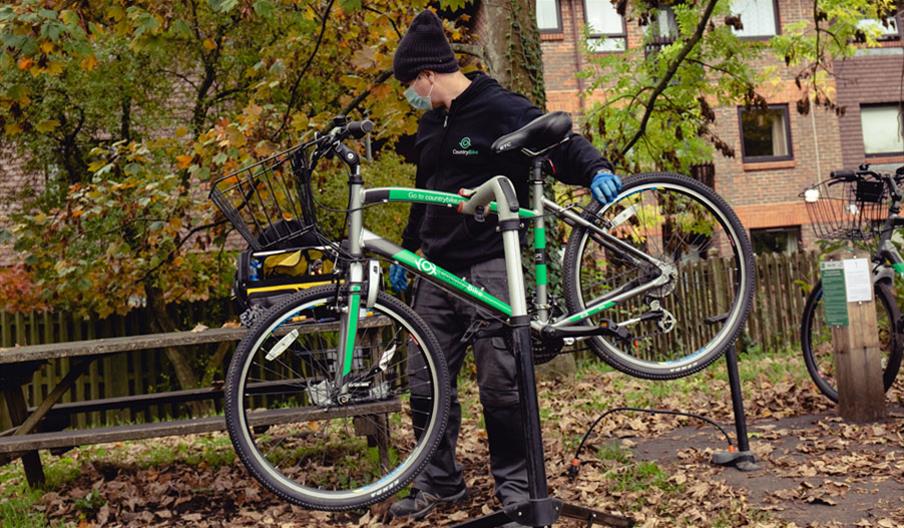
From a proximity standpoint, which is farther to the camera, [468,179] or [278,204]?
[468,179]

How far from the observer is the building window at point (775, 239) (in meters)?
22.4

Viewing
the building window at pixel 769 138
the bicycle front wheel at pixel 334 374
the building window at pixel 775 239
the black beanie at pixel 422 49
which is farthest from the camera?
the building window at pixel 769 138

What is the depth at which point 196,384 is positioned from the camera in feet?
41.6

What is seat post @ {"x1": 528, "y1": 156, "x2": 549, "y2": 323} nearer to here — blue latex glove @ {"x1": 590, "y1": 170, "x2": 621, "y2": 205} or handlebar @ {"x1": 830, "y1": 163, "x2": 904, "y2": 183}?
blue latex glove @ {"x1": 590, "y1": 170, "x2": 621, "y2": 205}

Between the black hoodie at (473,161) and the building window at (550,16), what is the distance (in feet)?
60.4

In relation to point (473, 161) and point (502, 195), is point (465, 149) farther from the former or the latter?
point (502, 195)

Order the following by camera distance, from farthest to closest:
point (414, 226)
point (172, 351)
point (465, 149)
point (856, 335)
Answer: point (172, 351) → point (856, 335) → point (414, 226) → point (465, 149)

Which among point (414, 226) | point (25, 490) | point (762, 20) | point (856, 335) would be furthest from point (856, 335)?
point (762, 20)

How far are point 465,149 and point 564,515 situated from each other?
169 centimetres

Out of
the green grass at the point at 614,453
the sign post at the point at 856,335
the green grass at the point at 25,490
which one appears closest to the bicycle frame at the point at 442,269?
the green grass at the point at 614,453

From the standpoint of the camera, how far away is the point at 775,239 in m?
22.7

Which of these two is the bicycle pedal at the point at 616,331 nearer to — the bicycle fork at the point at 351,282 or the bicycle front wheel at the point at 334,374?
the bicycle front wheel at the point at 334,374

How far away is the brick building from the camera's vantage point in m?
22.2

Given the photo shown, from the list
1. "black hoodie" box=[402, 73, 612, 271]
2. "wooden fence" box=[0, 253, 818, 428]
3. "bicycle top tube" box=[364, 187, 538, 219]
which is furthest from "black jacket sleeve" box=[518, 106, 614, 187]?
"wooden fence" box=[0, 253, 818, 428]
